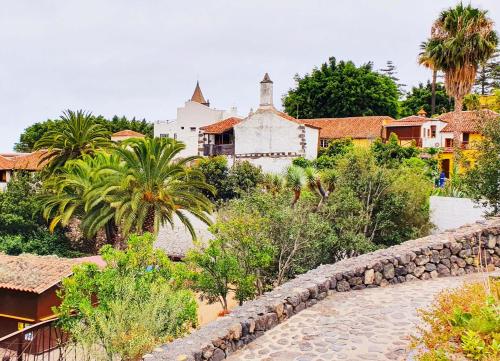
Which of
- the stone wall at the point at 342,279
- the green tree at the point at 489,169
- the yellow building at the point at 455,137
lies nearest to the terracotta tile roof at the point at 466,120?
the yellow building at the point at 455,137

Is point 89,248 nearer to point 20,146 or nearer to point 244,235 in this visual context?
point 244,235

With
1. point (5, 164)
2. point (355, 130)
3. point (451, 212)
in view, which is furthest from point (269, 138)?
point (5, 164)

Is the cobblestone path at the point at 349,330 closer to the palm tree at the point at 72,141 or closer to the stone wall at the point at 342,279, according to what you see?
the stone wall at the point at 342,279

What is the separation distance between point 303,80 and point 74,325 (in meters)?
48.1

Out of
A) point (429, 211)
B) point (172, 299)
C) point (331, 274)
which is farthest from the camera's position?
point (429, 211)

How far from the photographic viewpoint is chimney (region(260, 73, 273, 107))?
40344mm

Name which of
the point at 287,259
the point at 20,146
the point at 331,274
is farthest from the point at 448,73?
the point at 20,146

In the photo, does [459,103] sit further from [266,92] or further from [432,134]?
[266,92]

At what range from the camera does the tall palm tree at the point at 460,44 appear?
29328 millimetres

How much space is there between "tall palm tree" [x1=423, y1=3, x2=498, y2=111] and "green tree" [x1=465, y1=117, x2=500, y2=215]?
15.5 m

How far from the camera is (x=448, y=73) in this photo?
30672 millimetres

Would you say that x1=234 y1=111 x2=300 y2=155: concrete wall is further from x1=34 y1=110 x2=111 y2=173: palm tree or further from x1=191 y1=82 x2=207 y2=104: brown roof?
x1=191 y1=82 x2=207 y2=104: brown roof

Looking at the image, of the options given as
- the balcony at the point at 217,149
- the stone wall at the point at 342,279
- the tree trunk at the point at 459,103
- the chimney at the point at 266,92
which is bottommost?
the stone wall at the point at 342,279

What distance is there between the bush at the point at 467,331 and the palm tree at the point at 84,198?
19.7 m
